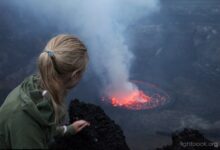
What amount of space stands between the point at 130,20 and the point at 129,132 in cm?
897

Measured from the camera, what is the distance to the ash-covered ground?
9523 millimetres

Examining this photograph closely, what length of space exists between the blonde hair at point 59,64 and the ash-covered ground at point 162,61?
6.42m

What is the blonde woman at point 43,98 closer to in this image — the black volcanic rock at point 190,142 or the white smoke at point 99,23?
the black volcanic rock at point 190,142

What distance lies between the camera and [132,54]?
14664mm

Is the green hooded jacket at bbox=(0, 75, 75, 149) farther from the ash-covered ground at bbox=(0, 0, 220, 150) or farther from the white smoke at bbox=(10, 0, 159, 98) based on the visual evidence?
the white smoke at bbox=(10, 0, 159, 98)

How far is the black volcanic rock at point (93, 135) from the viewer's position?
3475mm

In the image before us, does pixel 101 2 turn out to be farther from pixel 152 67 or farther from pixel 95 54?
pixel 152 67

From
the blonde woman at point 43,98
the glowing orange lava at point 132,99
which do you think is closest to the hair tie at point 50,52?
the blonde woman at point 43,98

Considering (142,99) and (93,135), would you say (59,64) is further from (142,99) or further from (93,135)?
(142,99)

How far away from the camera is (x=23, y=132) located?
2.16 metres

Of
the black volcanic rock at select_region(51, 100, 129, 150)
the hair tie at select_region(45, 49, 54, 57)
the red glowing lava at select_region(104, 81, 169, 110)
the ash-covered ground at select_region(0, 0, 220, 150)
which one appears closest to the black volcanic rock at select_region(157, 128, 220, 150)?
the black volcanic rock at select_region(51, 100, 129, 150)

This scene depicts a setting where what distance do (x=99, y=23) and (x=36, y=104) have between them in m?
13.0

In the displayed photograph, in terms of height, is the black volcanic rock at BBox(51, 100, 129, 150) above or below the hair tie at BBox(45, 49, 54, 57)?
below

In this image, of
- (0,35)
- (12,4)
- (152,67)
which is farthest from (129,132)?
(12,4)
